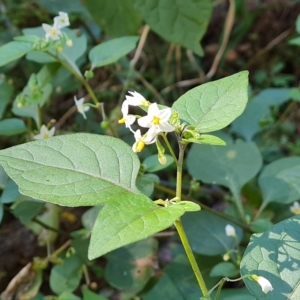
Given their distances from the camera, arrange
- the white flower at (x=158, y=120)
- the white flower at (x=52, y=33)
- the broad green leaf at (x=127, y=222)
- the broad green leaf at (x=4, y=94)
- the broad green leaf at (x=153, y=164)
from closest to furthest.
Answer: the broad green leaf at (x=127, y=222) → the white flower at (x=158, y=120) → the broad green leaf at (x=153, y=164) → the white flower at (x=52, y=33) → the broad green leaf at (x=4, y=94)

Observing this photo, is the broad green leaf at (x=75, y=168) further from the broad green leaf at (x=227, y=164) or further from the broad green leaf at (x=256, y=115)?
the broad green leaf at (x=256, y=115)

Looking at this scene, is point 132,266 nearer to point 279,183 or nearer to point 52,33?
point 279,183

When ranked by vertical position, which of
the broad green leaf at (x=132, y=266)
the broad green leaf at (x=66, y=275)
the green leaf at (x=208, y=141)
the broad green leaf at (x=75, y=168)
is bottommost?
the broad green leaf at (x=132, y=266)

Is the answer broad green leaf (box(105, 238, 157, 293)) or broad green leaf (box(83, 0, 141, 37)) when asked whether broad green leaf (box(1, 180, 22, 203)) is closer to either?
broad green leaf (box(105, 238, 157, 293))

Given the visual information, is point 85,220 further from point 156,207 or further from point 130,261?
point 156,207

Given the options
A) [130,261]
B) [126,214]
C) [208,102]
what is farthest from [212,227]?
[126,214]

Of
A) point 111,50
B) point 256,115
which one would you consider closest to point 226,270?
point 111,50

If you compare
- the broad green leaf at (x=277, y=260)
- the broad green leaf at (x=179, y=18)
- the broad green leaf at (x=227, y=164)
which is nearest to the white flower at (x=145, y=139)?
the broad green leaf at (x=277, y=260)
